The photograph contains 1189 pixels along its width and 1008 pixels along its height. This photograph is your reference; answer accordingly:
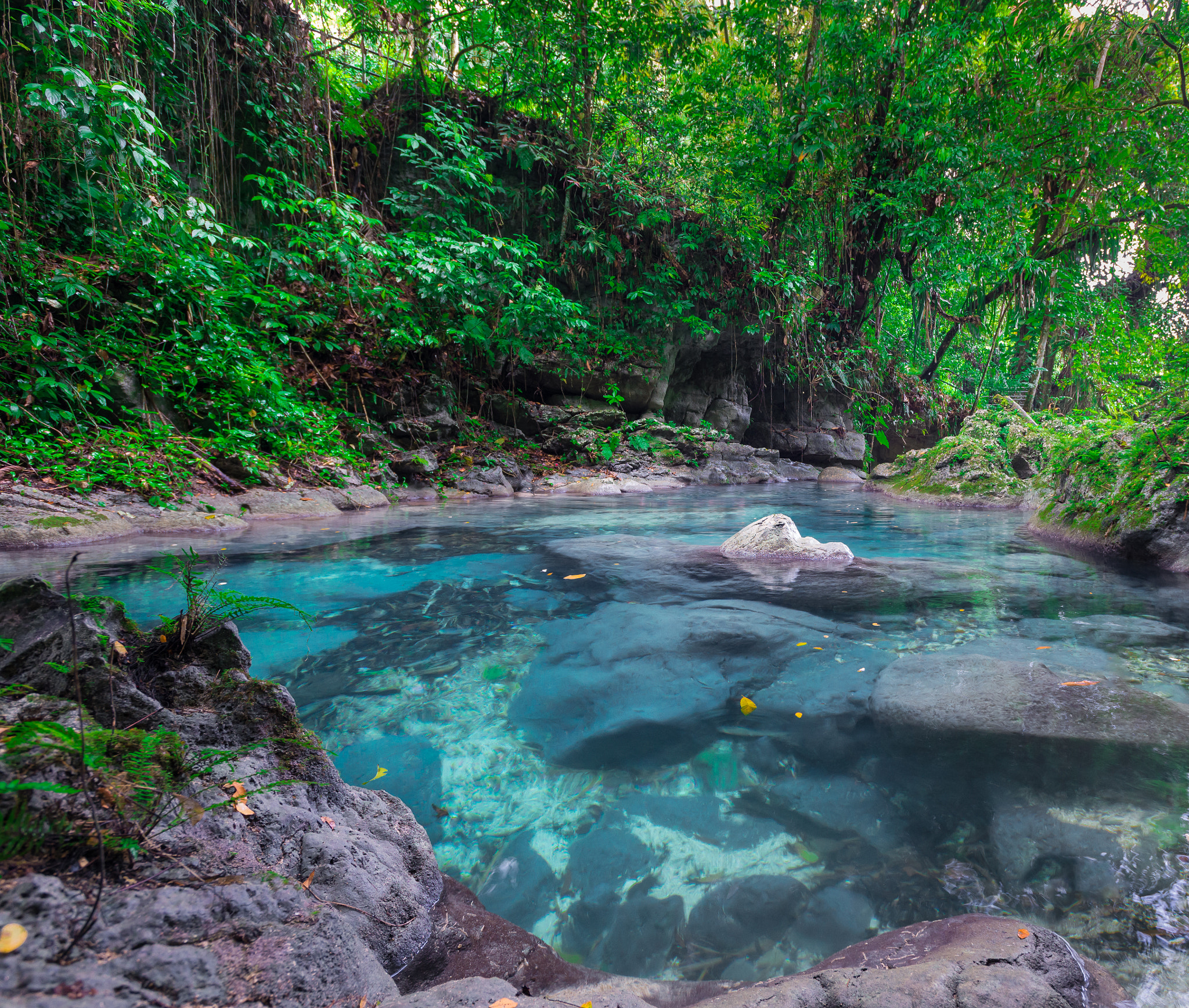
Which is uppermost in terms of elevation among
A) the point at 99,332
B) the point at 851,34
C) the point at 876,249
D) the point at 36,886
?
the point at 851,34

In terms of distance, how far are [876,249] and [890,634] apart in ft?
41.9

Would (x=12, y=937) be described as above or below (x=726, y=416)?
below

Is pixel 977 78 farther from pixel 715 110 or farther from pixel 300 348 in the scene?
pixel 300 348

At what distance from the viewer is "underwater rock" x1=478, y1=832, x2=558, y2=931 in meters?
1.54

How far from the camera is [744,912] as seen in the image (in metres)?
1.53

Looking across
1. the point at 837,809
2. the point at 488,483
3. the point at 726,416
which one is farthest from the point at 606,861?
the point at 726,416

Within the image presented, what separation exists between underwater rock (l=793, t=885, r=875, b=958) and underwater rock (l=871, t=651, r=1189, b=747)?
2.89 feet

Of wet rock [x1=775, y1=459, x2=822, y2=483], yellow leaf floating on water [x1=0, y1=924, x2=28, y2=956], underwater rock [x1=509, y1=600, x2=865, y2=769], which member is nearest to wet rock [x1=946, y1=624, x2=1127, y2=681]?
underwater rock [x1=509, y1=600, x2=865, y2=769]

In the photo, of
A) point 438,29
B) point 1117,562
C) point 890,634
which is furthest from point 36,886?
point 438,29

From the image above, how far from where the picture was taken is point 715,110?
11797 millimetres

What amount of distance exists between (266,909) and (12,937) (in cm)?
38

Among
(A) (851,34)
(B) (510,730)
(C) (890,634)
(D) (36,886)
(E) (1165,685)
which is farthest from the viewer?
(A) (851,34)

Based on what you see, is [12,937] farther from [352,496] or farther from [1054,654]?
[352,496]

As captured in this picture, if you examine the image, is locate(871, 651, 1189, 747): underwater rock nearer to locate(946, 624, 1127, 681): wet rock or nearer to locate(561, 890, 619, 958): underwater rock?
locate(946, 624, 1127, 681): wet rock
